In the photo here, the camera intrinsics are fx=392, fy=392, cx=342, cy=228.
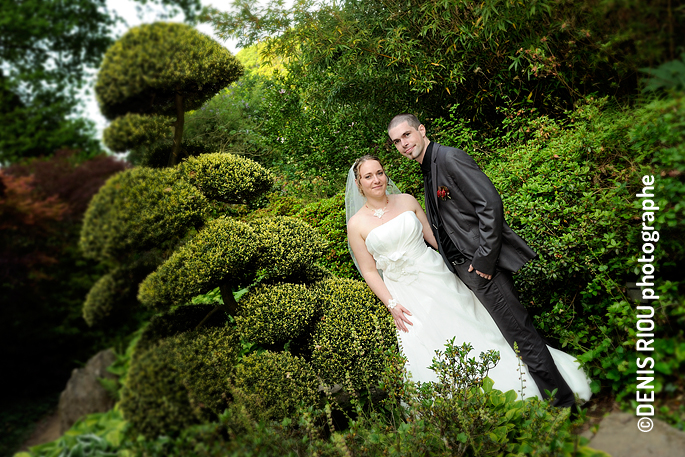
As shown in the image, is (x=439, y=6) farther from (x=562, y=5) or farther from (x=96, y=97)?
(x=96, y=97)

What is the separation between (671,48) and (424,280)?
2171 millimetres

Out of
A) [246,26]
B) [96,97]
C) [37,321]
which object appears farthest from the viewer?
[246,26]

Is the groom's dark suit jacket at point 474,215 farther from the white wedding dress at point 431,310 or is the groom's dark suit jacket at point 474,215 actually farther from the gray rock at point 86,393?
the gray rock at point 86,393

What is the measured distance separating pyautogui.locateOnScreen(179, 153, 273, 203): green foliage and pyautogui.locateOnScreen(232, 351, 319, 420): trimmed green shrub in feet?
4.27

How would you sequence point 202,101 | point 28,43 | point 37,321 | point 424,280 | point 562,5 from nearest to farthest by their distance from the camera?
point 37,321, point 28,43, point 202,101, point 424,280, point 562,5

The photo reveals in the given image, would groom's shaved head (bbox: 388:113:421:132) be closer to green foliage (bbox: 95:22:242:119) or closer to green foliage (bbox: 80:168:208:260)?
green foliage (bbox: 95:22:242:119)

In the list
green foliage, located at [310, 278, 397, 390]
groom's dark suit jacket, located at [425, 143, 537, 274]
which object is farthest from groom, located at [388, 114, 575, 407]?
green foliage, located at [310, 278, 397, 390]

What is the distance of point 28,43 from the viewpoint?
1.91 metres

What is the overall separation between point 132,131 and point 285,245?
1398 millimetres

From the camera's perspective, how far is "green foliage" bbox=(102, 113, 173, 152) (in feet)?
7.25

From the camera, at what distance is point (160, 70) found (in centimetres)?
249

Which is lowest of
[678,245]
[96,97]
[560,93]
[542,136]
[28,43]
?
[678,245]

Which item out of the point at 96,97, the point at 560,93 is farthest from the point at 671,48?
the point at 560,93

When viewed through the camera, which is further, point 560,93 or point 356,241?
point 560,93
